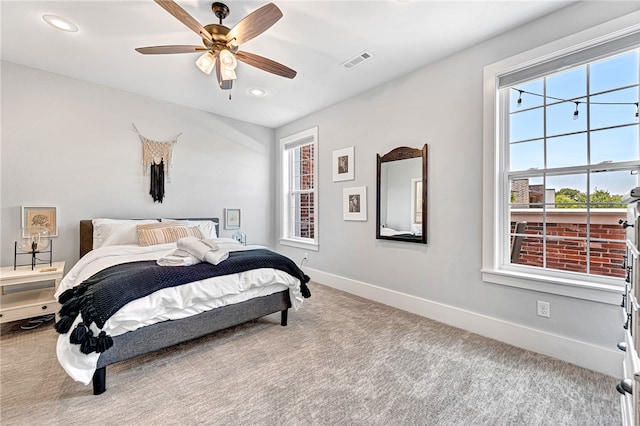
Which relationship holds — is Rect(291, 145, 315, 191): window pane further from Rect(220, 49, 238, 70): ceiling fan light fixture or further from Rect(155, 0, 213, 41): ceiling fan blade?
Rect(155, 0, 213, 41): ceiling fan blade

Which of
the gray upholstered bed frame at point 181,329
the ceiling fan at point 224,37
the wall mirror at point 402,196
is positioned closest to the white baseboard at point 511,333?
the wall mirror at point 402,196

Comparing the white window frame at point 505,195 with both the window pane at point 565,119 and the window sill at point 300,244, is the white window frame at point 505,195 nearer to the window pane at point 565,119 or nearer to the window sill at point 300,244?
the window pane at point 565,119

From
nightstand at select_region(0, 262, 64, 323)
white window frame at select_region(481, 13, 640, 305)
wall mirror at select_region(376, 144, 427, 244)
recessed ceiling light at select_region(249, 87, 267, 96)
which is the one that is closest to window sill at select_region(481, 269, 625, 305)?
white window frame at select_region(481, 13, 640, 305)

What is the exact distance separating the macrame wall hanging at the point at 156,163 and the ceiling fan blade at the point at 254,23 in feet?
7.94

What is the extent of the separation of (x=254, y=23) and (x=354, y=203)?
7.97ft

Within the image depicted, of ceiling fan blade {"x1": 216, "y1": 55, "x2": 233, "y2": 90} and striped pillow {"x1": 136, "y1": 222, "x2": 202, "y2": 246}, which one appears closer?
ceiling fan blade {"x1": 216, "y1": 55, "x2": 233, "y2": 90}

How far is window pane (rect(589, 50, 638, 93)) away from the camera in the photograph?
192cm

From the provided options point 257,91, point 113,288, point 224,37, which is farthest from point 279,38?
point 113,288

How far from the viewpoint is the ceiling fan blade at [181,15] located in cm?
168

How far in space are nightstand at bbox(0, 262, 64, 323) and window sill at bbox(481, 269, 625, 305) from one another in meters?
4.09

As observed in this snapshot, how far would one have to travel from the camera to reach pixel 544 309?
2.19m

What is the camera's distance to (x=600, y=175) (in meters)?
2.03

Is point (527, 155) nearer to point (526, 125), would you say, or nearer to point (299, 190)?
point (526, 125)

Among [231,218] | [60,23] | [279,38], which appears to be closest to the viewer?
[60,23]
